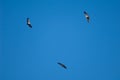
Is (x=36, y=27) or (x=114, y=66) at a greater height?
(x=36, y=27)

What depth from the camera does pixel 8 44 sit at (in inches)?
65.7

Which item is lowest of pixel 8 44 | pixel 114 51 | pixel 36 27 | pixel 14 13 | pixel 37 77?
pixel 37 77

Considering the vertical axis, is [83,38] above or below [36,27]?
below

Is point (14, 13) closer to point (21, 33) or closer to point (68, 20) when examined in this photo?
point (21, 33)

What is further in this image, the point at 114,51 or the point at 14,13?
the point at 14,13

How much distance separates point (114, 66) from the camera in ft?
5.02

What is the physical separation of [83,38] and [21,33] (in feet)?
1.82

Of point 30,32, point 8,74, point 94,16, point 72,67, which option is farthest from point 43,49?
point 94,16

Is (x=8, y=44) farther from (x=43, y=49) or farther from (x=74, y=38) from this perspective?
(x=74, y=38)

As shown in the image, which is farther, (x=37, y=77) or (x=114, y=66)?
(x=37, y=77)

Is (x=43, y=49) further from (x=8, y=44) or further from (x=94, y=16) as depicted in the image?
(x=94, y=16)

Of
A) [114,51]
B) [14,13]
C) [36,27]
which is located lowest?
[114,51]

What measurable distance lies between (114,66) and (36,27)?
2.46 feet

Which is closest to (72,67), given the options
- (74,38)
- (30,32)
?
(74,38)
